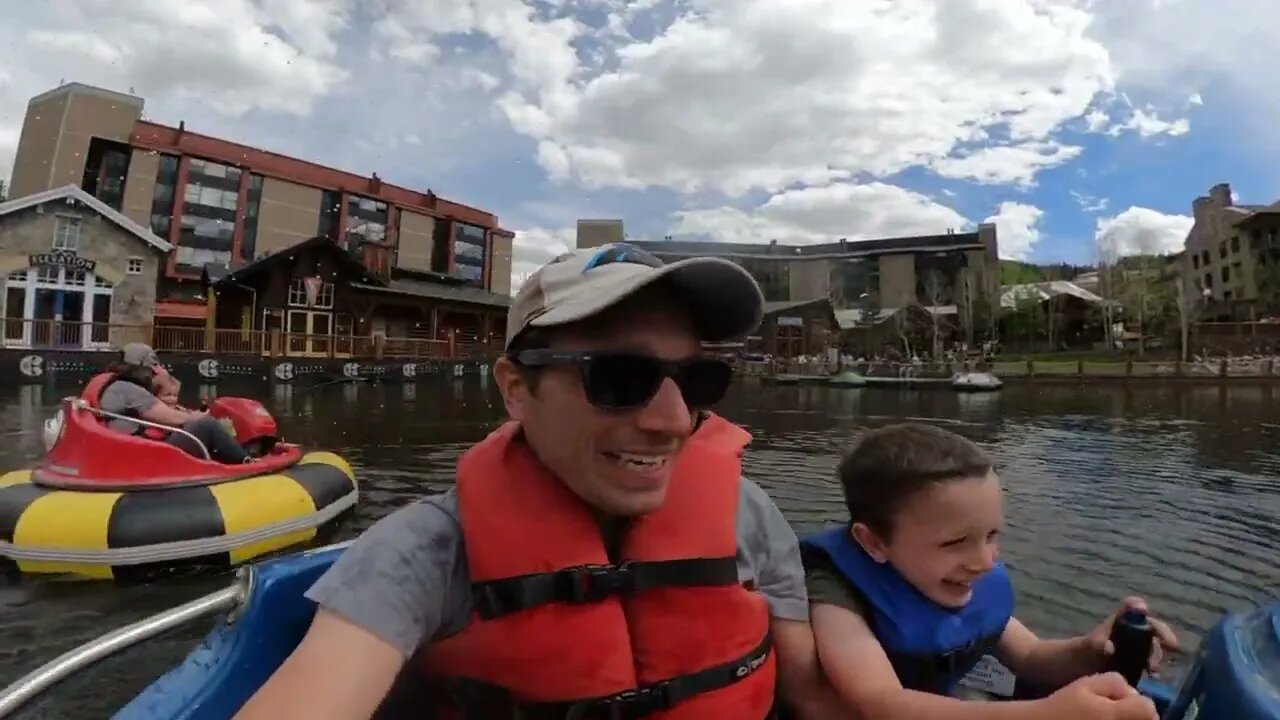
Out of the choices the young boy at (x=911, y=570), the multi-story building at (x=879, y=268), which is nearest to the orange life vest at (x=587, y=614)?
the young boy at (x=911, y=570)

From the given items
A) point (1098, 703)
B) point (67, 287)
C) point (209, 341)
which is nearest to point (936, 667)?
point (1098, 703)

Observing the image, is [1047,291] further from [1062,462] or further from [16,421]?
[16,421]

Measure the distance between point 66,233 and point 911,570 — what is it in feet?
122

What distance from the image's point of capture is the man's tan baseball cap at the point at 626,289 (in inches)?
52.7

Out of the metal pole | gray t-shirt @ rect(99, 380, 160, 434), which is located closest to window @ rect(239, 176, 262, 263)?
gray t-shirt @ rect(99, 380, 160, 434)

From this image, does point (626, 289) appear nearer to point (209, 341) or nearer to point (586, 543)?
point (586, 543)

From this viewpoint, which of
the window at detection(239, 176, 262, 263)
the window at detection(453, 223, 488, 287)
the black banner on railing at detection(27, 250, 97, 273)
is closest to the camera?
the black banner on railing at detection(27, 250, 97, 273)

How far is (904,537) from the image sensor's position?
1.71 m

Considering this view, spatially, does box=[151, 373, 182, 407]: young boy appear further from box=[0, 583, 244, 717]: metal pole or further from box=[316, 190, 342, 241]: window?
box=[316, 190, 342, 241]: window

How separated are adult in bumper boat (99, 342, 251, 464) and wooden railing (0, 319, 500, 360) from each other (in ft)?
76.8

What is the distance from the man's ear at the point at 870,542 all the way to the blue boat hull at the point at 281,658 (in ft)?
2.26

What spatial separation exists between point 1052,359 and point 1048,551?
137 ft

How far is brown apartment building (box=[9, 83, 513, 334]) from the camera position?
43125 millimetres

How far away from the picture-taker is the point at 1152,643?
1.58m
